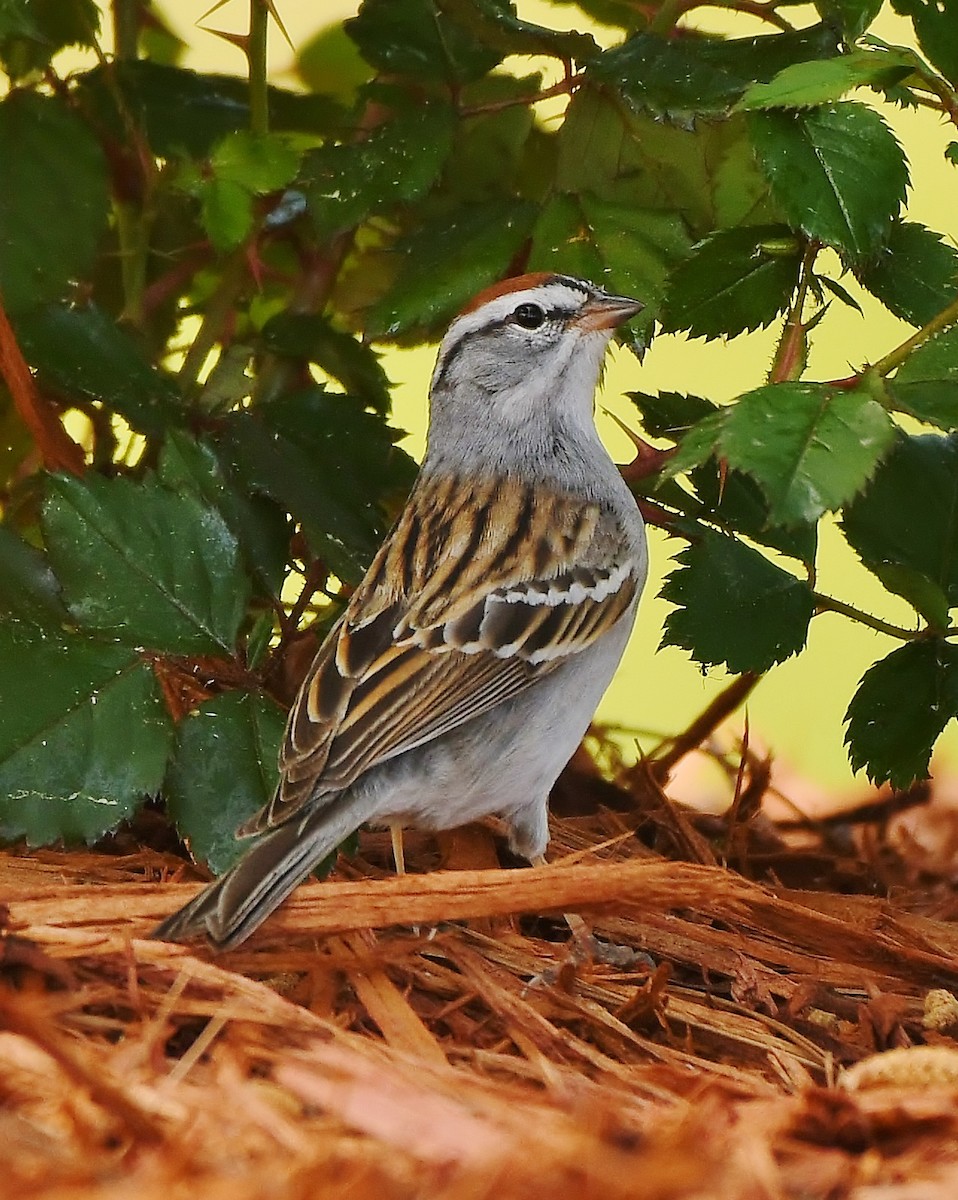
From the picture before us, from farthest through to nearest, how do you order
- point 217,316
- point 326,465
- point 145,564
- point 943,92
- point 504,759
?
point 217,316
point 326,465
point 504,759
point 145,564
point 943,92

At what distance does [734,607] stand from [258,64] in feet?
3.76

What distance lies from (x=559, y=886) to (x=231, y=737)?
0.52m

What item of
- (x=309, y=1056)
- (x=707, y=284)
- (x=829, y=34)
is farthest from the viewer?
(x=829, y=34)

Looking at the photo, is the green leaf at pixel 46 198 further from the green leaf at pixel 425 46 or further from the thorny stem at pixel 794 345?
the thorny stem at pixel 794 345

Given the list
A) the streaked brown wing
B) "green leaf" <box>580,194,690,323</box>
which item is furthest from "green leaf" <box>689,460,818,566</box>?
"green leaf" <box>580,194,690,323</box>

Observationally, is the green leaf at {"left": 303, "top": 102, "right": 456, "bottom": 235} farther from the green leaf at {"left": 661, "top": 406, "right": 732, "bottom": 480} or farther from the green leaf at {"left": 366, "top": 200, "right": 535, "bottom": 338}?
the green leaf at {"left": 661, "top": 406, "right": 732, "bottom": 480}

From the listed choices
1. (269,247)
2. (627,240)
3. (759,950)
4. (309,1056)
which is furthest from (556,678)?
(269,247)

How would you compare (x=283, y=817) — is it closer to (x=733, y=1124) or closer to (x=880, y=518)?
(x=733, y=1124)

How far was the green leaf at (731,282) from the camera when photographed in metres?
2.12

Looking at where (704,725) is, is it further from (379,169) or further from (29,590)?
(29,590)

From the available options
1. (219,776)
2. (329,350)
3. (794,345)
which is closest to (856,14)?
(794,345)

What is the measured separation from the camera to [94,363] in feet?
7.94

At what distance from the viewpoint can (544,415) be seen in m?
2.68

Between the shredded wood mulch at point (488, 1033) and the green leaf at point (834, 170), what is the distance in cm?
80
